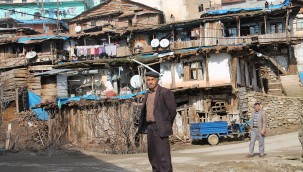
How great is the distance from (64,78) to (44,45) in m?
6.31

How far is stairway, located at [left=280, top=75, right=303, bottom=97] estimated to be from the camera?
31506 millimetres

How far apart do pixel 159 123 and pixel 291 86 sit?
1139 inches

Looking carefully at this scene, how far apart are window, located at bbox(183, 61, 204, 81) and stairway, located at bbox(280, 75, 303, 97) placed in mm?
9061

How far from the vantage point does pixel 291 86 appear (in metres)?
32.4

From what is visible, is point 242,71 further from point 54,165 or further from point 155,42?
point 54,165

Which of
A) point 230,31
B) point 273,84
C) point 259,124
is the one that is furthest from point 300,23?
point 259,124

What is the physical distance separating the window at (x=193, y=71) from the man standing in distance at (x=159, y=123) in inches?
839

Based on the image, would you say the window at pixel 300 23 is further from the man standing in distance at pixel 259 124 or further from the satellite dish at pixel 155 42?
the man standing in distance at pixel 259 124

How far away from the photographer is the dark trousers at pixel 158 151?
596 cm

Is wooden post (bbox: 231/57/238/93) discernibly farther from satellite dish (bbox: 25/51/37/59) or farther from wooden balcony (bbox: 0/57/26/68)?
wooden balcony (bbox: 0/57/26/68)

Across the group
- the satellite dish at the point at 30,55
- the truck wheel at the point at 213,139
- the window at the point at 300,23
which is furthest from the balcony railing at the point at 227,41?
the satellite dish at the point at 30,55

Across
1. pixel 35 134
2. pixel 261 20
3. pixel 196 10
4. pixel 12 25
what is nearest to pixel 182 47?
pixel 261 20

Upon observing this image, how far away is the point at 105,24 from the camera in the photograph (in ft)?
127

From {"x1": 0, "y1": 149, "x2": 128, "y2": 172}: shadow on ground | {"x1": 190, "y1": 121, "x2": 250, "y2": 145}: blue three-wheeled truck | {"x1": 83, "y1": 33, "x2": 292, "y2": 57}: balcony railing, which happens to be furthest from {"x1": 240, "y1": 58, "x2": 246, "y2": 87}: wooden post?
{"x1": 0, "y1": 149, "x2": 128, "y2": 172}: shadow on ground
